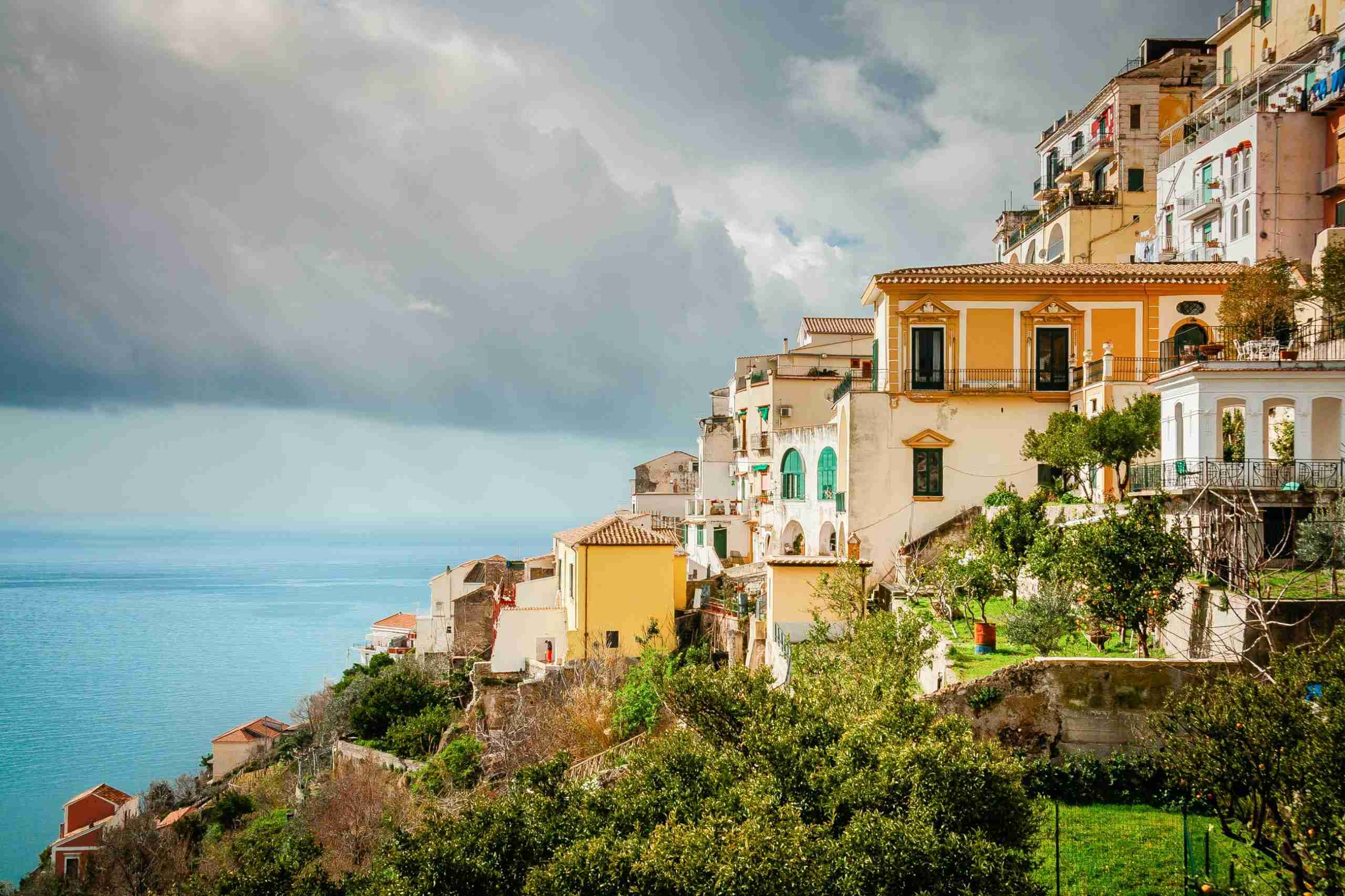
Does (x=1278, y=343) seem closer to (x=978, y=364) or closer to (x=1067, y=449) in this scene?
(x=1067, y=449)

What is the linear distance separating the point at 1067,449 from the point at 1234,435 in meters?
3.66

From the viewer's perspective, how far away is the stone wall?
1518 centimetres

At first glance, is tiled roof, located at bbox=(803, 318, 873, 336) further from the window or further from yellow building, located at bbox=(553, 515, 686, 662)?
the window

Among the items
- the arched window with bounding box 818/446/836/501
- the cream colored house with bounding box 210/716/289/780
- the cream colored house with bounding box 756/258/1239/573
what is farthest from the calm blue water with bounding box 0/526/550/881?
the cream colored house with bounding box 756/258/1239/573

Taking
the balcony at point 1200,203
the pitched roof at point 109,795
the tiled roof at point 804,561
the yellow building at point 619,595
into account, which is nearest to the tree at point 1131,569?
the tiled roof at point 804,561

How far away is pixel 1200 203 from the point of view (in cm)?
3684

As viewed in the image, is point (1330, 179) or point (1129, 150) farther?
point (1129, 150)

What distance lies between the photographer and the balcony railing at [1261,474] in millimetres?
18375

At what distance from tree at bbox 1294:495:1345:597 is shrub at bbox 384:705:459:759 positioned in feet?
84.4

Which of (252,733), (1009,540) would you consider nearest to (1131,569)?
(1009,540)

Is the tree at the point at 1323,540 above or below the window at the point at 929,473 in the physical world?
below

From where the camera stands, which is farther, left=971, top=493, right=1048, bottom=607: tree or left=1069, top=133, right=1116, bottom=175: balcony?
left=1069, top=133, right=1116, bottom=175: balcony

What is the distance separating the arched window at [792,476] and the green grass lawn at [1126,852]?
23.0m

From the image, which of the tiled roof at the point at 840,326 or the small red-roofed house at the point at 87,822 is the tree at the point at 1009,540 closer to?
the tiled roof at the point at 840,326
